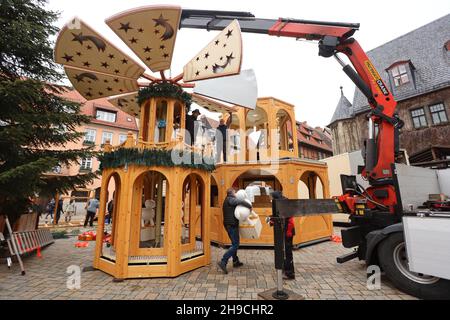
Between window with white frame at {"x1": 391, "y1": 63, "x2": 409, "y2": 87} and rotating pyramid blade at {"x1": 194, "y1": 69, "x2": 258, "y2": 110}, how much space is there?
17.1 metres

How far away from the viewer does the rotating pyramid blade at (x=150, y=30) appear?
169 inches

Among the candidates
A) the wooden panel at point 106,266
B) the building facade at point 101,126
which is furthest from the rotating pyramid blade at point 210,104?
the building facade at point 101,126

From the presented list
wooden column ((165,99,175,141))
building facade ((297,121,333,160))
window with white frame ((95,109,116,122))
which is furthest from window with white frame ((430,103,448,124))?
window with white frame ((95,109,116,122))

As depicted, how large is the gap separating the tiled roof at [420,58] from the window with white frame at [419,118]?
1.22 m

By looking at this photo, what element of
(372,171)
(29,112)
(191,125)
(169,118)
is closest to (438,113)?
(372,171)

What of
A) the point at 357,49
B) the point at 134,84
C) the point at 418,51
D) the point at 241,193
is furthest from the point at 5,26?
the point at 418,51

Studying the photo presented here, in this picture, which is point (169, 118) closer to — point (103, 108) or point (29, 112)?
point (29, 112)

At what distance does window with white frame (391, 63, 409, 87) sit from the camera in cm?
1717

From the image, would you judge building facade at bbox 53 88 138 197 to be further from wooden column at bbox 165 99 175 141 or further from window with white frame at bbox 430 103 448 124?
window with white frame at bbox 430 103 448 124

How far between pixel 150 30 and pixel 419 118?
19.1 metres

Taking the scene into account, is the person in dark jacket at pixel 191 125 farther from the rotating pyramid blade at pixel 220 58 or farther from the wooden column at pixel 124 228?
the wooden column at pixel 124 228

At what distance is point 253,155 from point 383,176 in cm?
506

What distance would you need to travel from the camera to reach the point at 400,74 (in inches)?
690

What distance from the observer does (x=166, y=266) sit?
530 centimetres
